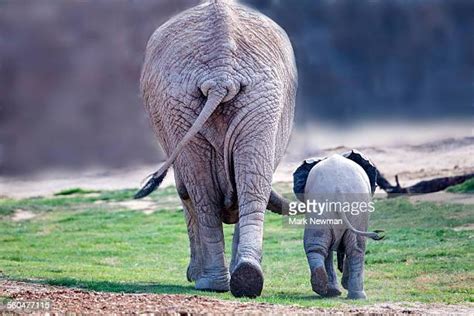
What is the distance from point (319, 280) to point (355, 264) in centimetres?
41

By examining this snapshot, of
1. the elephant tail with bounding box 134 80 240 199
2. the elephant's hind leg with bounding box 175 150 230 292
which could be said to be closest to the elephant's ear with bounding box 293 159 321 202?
the elephant's hind leg with bounding box 175 150 230 292

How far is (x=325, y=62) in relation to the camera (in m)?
13.2

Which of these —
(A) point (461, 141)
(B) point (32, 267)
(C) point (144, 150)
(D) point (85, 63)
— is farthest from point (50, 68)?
(A) point (461, 141)

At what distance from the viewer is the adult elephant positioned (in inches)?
387

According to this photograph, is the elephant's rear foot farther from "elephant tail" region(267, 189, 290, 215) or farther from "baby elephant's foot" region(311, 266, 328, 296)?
"elephant tail" region(267, 189, 290, 215)

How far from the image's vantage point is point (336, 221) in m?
10.1

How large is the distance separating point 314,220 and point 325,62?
131 inches

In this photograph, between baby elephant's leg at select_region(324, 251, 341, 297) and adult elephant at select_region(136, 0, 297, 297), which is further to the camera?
baby elephant's leg at select_region(324, 251, 341, 297)

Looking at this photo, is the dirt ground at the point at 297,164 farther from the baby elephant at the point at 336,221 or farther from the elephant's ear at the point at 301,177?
the elephant's ear at the point at 301,177

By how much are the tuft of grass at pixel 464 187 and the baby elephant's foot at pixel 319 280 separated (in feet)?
19.3

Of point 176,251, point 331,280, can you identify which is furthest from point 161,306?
point 176,251

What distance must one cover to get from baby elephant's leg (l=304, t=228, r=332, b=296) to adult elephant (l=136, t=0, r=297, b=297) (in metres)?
0.43

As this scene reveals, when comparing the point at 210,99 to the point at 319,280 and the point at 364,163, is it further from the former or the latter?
the point at 364,163

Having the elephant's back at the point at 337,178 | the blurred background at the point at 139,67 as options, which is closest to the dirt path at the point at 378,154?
the blurred background at the point at 139,67
